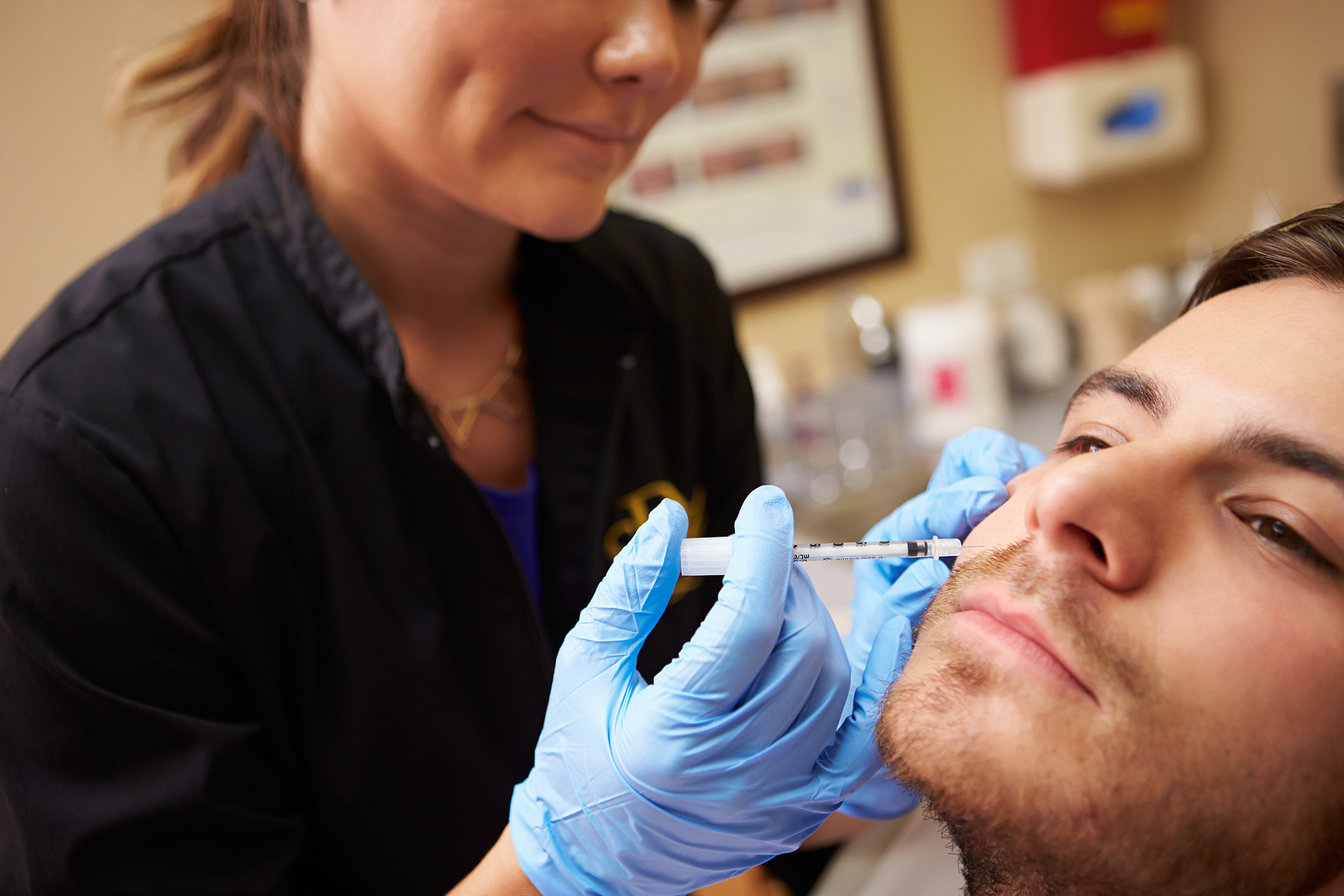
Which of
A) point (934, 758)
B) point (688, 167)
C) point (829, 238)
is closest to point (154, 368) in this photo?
point (934, 758)

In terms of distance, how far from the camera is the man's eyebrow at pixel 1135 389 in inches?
35.4

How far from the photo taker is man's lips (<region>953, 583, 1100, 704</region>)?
774mm

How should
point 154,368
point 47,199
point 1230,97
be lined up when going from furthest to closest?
1. point 1230,97
2. point 47,199
3. point 154,368

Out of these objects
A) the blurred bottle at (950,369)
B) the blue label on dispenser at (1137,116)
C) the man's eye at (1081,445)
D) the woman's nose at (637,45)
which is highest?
the woman's nose at (637,45)

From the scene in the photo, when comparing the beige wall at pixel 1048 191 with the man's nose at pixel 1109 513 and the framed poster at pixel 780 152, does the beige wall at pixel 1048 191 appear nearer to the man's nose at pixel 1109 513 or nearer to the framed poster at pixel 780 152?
the framed poster at pixel 780 152

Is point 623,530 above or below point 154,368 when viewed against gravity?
below

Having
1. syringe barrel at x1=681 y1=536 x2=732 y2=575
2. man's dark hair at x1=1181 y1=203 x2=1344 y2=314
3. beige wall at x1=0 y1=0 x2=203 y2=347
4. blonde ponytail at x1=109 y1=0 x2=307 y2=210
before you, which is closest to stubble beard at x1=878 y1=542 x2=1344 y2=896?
syringe barrel at x1=681 y1=536 x2=732 y2=575

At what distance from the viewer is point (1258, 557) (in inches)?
31.5

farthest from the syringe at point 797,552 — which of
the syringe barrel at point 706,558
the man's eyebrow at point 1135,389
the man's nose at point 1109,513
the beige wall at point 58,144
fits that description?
the beige wall at point 58,144

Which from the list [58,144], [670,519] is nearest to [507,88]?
[670,519]

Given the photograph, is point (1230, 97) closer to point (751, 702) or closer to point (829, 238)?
point (829, 238)

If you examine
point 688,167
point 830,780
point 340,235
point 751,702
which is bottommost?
point 830,780

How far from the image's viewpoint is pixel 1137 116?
2584 millimetres

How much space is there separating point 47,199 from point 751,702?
1682mm
